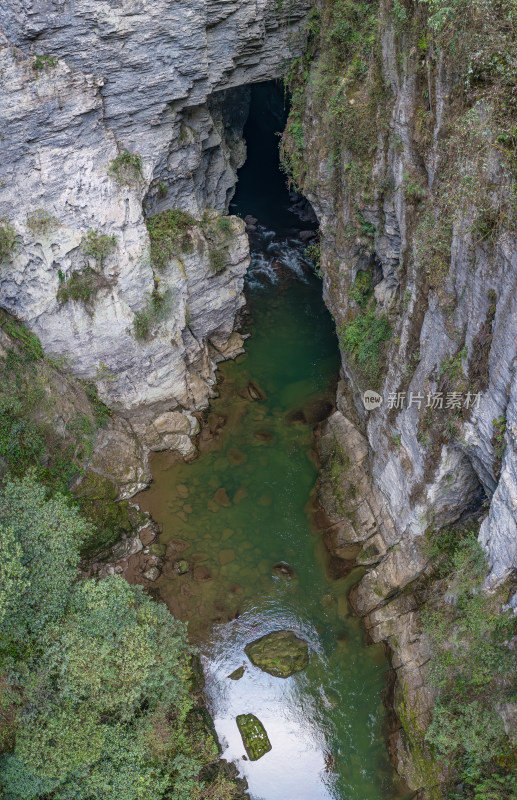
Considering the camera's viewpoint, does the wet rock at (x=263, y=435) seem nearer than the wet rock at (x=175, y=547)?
No

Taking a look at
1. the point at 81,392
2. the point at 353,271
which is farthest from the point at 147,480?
the point at 353,271

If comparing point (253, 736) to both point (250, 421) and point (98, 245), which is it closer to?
point (250, 421)

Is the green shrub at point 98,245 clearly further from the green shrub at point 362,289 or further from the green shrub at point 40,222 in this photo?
the green shrub at point 362,289

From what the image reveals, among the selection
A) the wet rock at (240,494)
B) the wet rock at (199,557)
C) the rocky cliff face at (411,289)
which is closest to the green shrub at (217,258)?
the rocky cliff face at (411,289)

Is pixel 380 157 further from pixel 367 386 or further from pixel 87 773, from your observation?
pixel 87 773

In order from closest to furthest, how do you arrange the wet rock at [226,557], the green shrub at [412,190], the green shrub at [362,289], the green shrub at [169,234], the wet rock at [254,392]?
1. the green shrub at [412,190]
2. the green shrub at [362,289]
3. the wet rock at [226,557]
4. the green shrub at [169,234]
5. the wet rock at [254,392]

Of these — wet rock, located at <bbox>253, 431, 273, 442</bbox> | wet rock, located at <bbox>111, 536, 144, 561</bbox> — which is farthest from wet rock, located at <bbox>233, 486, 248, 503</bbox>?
wet rock, located at <bbox>111, 536, 144, 561</bbox>

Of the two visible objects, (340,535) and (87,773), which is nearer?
(87,773)
